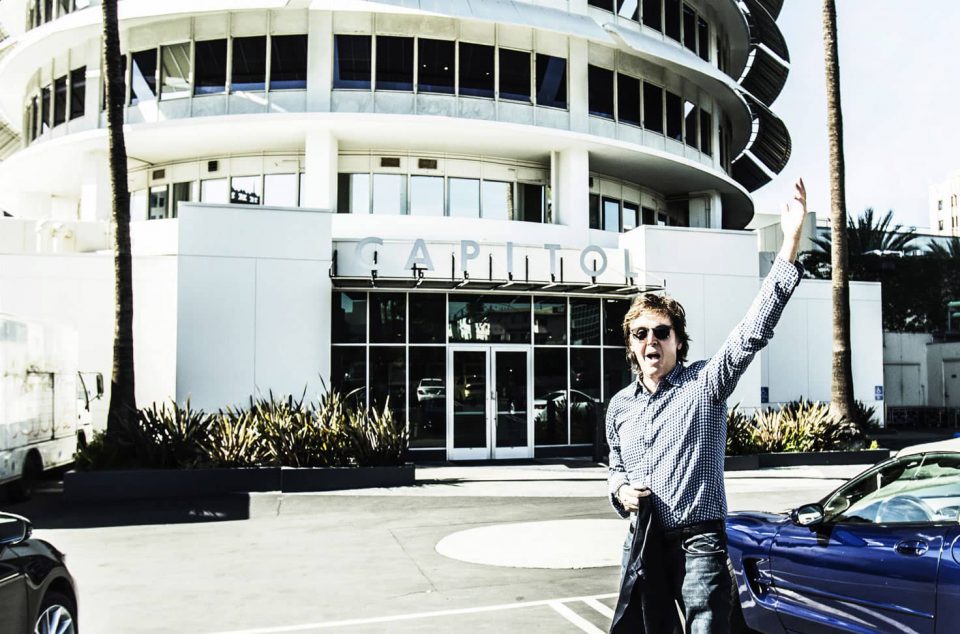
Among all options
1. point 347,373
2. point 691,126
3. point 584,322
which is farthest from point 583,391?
point 691,126

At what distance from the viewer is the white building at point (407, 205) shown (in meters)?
18.1

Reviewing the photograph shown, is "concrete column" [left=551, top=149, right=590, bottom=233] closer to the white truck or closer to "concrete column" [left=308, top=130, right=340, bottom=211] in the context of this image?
"concrete column" [left=308, top=130, right=340, bottom=211]

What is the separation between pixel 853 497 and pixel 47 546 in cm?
488

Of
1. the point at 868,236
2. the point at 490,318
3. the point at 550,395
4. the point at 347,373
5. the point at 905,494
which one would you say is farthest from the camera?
the point at 868,236

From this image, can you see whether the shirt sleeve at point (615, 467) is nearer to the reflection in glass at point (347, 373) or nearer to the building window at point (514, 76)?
the reflection in glass at point (347, 373)

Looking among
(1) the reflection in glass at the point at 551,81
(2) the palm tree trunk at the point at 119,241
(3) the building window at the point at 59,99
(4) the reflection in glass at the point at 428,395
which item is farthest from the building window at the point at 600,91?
(3) the building window at the point at 59,99

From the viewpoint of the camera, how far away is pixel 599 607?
22.9 ft

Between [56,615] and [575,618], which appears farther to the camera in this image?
[575,618]

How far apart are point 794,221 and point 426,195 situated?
64.5 ft

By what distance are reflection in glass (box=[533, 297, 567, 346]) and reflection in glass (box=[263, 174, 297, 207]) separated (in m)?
7.49

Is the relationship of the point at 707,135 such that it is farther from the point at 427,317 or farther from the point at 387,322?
the point at 387,322

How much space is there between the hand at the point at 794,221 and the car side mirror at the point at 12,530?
425 cm

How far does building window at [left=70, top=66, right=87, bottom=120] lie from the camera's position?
2414 centimetres

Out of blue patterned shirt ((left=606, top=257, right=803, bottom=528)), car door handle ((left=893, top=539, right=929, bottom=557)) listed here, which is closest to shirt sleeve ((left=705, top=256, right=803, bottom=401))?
blue patterned shirt ((left=606, top=257, right=803, bottom=528))
